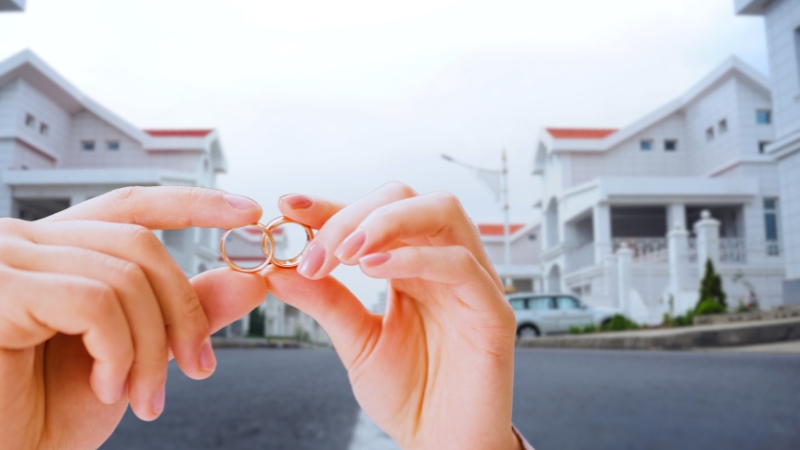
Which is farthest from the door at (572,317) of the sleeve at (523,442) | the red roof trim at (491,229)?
the red roof trim at (491,229)

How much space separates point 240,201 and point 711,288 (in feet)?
30.1

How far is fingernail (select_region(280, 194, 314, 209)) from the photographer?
2.18ft

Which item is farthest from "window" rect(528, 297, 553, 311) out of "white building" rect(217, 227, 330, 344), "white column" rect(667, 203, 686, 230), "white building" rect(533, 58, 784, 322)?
"white building" rect(217, 227, 330, 344)

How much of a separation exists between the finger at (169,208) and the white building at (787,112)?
312 inches

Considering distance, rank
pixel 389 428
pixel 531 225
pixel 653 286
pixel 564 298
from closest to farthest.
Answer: pixel 389 428, pixel 564 298, pixel 653 286, pixel 531 225

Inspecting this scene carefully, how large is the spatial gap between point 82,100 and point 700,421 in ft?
69.6

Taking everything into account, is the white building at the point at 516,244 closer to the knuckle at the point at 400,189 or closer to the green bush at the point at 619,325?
the green bush at the point at 619,325

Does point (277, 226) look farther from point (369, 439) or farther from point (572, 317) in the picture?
point (572, 317)

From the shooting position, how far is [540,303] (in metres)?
10.8

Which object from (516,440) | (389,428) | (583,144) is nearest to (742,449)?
(516,440)

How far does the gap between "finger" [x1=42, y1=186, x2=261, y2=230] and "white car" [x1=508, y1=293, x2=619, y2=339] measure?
32.3ft

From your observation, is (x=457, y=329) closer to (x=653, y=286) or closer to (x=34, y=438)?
(x=34, y=438)

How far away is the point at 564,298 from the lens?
10664 millimetres

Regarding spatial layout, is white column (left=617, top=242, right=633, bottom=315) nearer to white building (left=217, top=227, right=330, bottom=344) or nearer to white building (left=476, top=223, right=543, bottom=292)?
white building (left=217, top=227, right=330, bottom=344)
